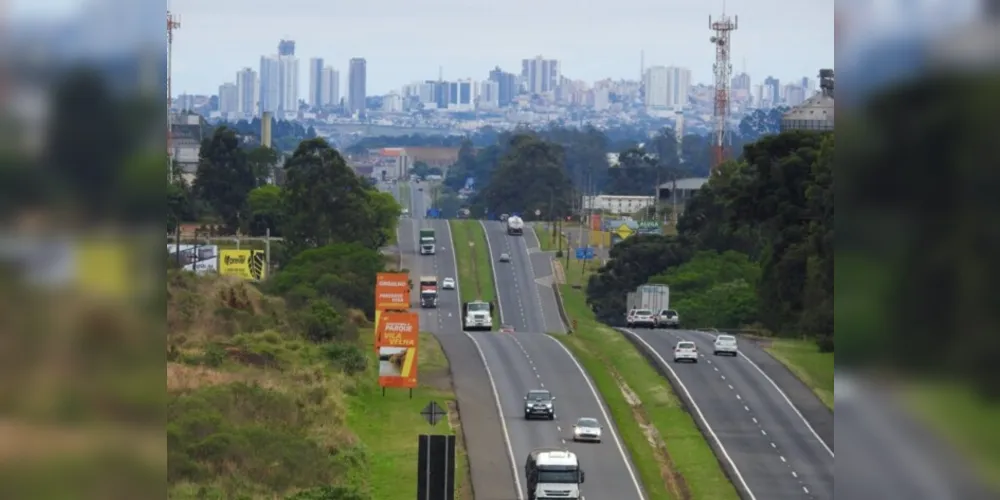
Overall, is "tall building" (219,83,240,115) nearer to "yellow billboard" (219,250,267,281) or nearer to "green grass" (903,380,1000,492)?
"yellow billboard" (219,250,267,281)

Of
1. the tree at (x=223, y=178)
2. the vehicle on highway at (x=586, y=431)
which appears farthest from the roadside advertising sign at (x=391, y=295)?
the tree at (x=223, y=178)

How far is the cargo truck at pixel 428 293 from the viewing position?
10444 centimetres

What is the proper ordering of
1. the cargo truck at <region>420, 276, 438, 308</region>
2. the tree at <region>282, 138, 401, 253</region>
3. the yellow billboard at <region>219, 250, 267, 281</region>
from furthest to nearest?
the cargo truck at <region>420, 276, 438, 308</region>
the tree at <region>282, 138, 401, 253</region>
the yellow billboard at <region>219, 250, 267, 281</region>

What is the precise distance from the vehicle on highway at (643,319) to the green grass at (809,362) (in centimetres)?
1991

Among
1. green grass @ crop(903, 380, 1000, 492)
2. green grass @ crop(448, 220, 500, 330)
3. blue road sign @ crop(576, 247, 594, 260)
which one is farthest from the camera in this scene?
blue road sign @ crop(576, 247, 594, 260)

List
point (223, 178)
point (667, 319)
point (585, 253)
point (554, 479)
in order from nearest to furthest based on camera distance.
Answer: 1. point (554, 479)
2. point (667, 319)
3. point (223, 178)
4. point (585, 253)

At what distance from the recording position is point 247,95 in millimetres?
168000

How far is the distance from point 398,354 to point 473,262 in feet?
267

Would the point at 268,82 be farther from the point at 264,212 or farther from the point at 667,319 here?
the point at 667,319

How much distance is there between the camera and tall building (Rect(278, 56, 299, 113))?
166125mm

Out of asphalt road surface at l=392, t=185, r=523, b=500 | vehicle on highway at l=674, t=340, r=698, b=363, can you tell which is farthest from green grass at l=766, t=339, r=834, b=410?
asphalt road surface at l=392, t=185, r=523, b=500

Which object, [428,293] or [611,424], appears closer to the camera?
[611,424]

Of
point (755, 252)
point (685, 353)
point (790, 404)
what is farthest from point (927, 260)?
point (755, 252)

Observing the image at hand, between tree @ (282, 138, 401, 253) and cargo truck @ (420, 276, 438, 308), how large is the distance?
269 inches
